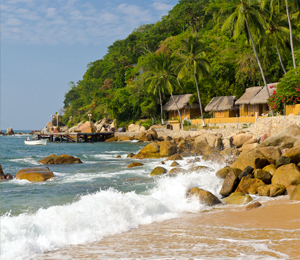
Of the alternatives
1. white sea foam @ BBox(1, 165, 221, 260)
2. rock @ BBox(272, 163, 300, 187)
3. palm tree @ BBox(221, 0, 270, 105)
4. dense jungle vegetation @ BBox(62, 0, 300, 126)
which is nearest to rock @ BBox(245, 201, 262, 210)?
white sea foam @ BBox(1, 165, 221, 260)

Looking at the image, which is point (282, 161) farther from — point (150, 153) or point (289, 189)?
point (150, 153)

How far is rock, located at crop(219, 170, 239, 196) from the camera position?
984 centimetres

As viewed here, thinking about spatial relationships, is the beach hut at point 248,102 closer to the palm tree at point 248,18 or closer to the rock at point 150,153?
the palm tree at point 248,18

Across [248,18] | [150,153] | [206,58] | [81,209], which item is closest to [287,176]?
[81,209]

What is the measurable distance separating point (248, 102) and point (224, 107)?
147 inches

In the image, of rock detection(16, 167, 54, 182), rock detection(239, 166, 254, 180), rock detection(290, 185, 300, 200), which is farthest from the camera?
rock detection(16, 167, 54, 182)

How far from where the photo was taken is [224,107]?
37094 millimetres

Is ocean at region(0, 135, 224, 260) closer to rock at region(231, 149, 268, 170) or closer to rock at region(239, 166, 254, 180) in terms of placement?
rock at region(239, 166, 254, 180)

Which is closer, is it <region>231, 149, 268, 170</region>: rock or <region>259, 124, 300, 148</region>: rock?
<region>231, 149, 268, 170</region>: rock

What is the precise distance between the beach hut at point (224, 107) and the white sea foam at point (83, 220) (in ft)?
94.9

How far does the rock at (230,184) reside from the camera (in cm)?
984

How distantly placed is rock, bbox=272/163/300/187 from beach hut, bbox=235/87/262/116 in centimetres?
2511

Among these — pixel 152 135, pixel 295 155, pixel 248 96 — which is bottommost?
pixel 295 155

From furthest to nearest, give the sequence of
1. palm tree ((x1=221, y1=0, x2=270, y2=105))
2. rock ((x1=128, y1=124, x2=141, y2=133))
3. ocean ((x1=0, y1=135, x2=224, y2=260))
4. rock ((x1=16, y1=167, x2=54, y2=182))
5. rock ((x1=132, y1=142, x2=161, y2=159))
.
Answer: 1. rock ((x1=128, y1=124, x2=141, y2=133))
2. palm tree ((x1=221, y1=0, x2=270, y2=105))
3. rock ((x1=132, y1=142, x2=161, y2=159))
4. rock ((x1=16, y1=167, x2=54, y2=182))
5. ocean ((x1=0, y1=135, x2=224, y2=260))
